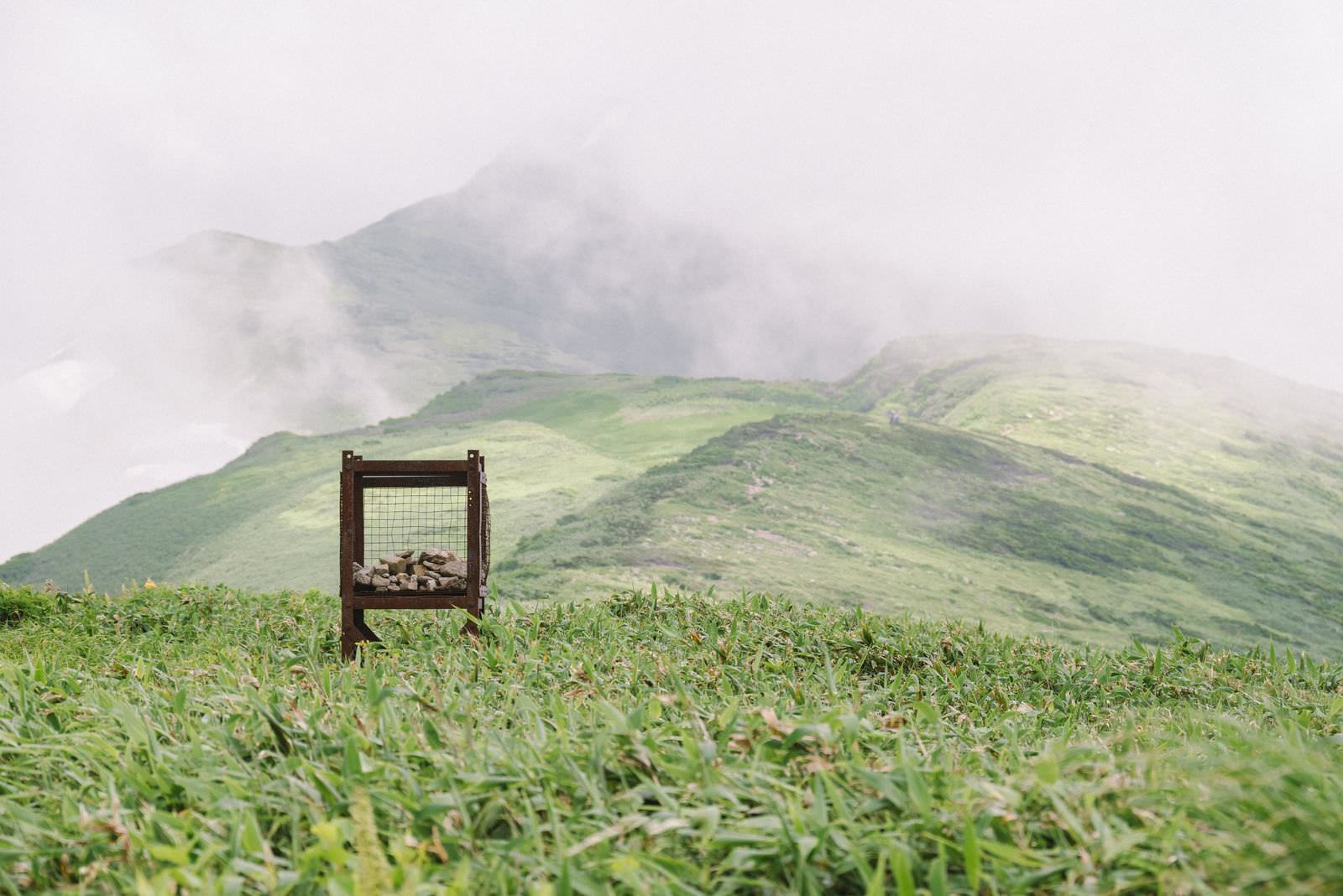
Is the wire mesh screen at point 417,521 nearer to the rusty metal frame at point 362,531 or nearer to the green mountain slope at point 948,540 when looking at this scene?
the rusty metal frame at point 362,531

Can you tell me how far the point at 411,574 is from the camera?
6.38 m

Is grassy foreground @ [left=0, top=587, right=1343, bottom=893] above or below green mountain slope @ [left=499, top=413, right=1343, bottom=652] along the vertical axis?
above

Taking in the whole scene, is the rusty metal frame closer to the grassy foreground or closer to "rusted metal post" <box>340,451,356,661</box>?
"rusted metal post" <box>340,451,356,661</box>

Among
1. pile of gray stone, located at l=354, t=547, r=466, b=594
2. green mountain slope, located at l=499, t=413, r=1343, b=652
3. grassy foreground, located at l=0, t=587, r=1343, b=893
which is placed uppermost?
grassy foreground, located at l=0, t=587, r=1343, b=893

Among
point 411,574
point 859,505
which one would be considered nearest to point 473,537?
point 411,574

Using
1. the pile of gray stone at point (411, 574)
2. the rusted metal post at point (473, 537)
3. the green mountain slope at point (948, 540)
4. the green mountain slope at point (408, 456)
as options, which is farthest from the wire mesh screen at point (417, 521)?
the green mountain slope at point (948, 540)

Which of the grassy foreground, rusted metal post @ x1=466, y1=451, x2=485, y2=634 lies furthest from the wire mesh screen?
the grassy foreground

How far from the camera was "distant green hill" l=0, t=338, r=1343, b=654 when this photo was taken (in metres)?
17.4

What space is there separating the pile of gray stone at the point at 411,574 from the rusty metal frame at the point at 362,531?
63 millimetres

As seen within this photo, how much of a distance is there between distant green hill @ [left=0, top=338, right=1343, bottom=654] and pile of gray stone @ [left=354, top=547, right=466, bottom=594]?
21.2 ft

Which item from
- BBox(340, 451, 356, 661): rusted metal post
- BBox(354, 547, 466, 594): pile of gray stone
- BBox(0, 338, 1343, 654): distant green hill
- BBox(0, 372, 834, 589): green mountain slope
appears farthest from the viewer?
BBox(0, 372, 834, 589): green mountain slope

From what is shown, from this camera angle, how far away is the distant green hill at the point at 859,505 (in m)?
17.4

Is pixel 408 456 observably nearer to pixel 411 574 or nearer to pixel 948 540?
pixel 948 540

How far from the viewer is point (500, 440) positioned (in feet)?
99.0
